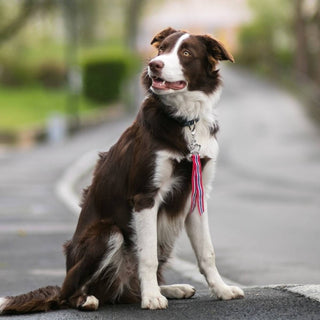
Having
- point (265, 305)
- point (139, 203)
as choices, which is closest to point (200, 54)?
point (139, 203)

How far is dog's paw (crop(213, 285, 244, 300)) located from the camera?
6434 millimetres

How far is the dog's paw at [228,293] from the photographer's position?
6.43m

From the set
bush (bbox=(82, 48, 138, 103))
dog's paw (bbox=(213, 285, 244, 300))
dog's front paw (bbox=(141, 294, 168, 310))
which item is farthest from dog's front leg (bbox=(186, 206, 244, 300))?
bush (bbox=(82, 48, 138, 103))

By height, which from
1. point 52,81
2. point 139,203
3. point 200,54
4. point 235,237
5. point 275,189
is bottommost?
point 52,81

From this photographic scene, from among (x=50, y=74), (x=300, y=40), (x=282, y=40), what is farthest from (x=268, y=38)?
(x=50, y=74)

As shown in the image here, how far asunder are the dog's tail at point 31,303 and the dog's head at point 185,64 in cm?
147

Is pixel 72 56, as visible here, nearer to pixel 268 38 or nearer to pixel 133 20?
pixel 133 20

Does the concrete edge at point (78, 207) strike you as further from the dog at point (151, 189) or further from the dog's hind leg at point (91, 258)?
the dog's hind leg at point (91, 258)

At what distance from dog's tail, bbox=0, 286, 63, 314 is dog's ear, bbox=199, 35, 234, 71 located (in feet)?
5.80

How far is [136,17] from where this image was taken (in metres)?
63.3

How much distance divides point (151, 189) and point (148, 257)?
1.39 ft

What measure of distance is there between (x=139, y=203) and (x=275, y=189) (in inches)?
527

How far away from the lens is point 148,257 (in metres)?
6.26

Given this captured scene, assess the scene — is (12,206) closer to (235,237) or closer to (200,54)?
(235,237)
